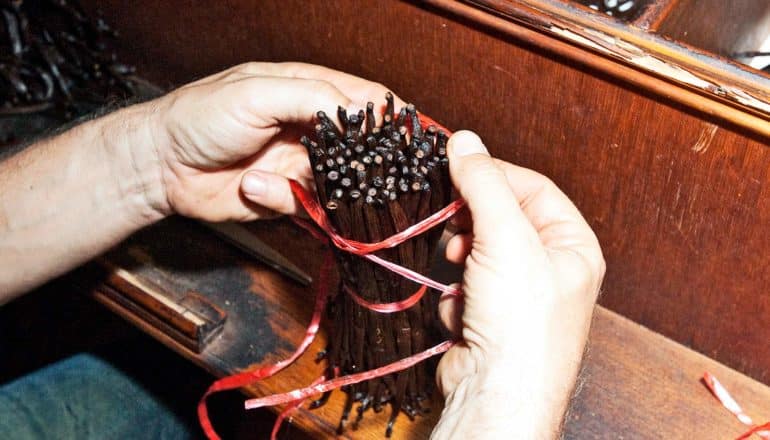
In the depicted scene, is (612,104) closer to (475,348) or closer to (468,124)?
(468,124)

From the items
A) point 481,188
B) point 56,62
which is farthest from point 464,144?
point 56,62

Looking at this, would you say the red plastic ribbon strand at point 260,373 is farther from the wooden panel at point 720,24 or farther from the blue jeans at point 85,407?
the wooden panel at point 720,24

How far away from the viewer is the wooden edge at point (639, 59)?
1195 millimetres

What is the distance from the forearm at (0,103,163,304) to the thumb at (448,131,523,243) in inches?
24.1

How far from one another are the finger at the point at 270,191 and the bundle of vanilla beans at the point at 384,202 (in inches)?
7.8

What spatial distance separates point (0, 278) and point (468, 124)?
3.25 feet

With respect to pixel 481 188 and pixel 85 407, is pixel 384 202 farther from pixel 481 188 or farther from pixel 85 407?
pixel 85 407

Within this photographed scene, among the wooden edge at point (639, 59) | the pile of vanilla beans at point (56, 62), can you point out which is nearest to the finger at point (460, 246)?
the wooden edge at point (639, 59)

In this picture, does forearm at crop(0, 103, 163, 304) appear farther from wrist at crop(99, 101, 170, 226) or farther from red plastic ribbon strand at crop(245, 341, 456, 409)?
red plastic ribbon strand at crop(245, 341, 456, 409)

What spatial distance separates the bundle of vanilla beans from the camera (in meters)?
1.20

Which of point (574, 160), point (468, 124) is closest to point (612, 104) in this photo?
point (574, 160)

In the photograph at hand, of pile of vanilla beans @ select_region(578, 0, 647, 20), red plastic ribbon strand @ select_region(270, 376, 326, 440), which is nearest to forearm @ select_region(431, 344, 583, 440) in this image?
red plastic ribbon strand @ select_region(270, 376, 326, 440)

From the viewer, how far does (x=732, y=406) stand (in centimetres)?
151

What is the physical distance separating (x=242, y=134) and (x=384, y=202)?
34 cm
